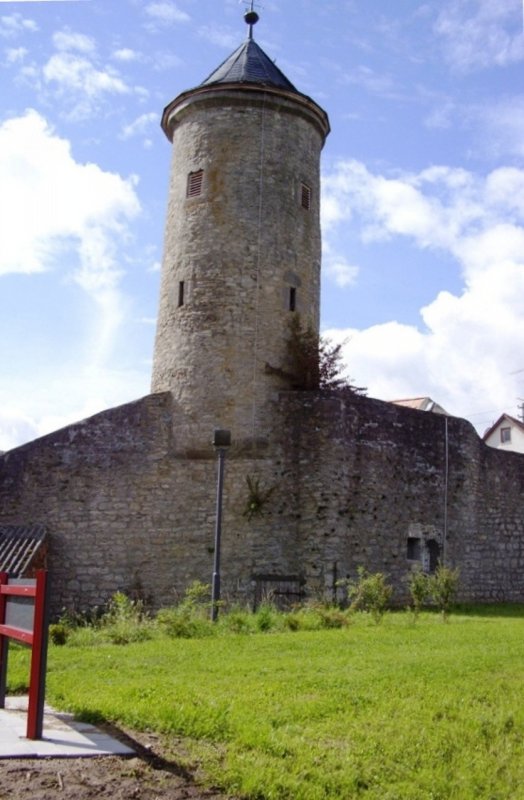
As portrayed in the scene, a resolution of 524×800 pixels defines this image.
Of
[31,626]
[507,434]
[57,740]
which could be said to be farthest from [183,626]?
[507,434]

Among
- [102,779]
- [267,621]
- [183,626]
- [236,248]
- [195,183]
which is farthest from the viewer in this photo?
[195,183]

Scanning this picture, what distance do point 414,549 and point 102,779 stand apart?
15.2 meters

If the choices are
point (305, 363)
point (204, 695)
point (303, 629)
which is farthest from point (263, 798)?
point (305, 363)

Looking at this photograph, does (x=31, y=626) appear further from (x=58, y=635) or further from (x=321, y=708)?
(x=58, y=635)

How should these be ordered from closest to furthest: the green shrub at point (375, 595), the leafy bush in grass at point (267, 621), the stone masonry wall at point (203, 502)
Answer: the leafy bush in grass at point (267, 621), the green shrub at point (375, 595), the stone masonry wall at point (203, 502)

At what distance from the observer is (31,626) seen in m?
6.29

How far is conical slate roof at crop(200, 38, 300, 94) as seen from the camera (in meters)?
20.3

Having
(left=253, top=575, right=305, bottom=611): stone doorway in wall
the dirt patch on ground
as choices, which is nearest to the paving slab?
the dirt patch on ground

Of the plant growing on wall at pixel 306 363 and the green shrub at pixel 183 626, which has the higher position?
the plant growing on wall at pixel 306 363

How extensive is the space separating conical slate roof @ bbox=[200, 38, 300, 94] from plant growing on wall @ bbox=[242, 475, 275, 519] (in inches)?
376

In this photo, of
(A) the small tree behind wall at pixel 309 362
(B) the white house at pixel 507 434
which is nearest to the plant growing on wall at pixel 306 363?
(A) the small tree behind wall at pixel 309 362

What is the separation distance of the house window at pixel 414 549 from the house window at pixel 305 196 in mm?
8438

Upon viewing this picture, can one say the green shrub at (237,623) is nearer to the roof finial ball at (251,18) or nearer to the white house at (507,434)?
the roof finial ball at (251,18)

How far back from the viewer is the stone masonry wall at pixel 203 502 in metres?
17.4
